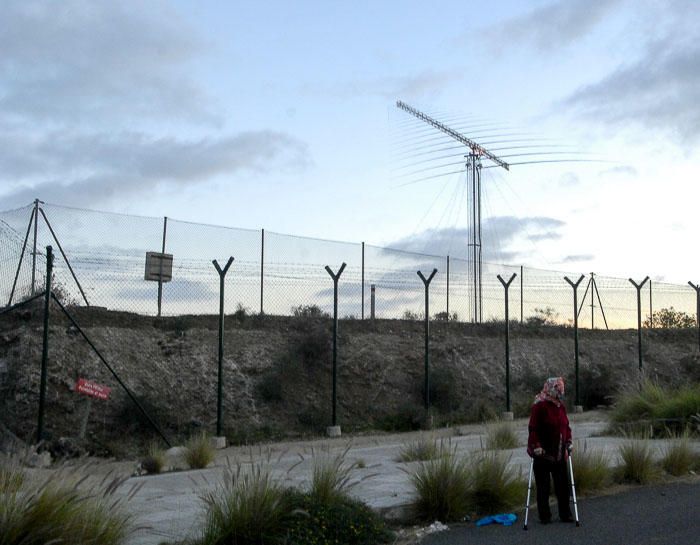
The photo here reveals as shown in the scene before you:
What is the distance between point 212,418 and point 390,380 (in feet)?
22.4

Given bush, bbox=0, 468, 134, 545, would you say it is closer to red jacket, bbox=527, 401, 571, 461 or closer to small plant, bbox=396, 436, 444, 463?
red jacket, bbox=527, 401, 571, 461

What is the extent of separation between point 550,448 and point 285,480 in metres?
2.94

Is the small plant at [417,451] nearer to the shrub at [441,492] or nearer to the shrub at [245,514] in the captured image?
the shrub at [441,492]

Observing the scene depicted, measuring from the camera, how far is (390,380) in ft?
81.7

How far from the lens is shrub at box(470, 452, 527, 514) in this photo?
941 centimetres

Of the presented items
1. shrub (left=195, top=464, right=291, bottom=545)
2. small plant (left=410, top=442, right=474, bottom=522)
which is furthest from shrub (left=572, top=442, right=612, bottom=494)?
shrub (left=195, top=464, right=291, bottom=545)

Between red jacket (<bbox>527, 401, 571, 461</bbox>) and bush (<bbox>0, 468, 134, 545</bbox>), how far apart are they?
4541mm

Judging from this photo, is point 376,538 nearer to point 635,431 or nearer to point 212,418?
point 635,431

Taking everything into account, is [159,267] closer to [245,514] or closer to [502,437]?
[502,437]

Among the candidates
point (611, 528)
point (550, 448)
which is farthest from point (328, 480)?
point (611, 528)

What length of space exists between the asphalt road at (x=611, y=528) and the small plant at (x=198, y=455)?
6.03 m

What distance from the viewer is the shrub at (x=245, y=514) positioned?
7.06 m

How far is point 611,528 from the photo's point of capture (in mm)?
8375

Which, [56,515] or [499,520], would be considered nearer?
[56,515]
